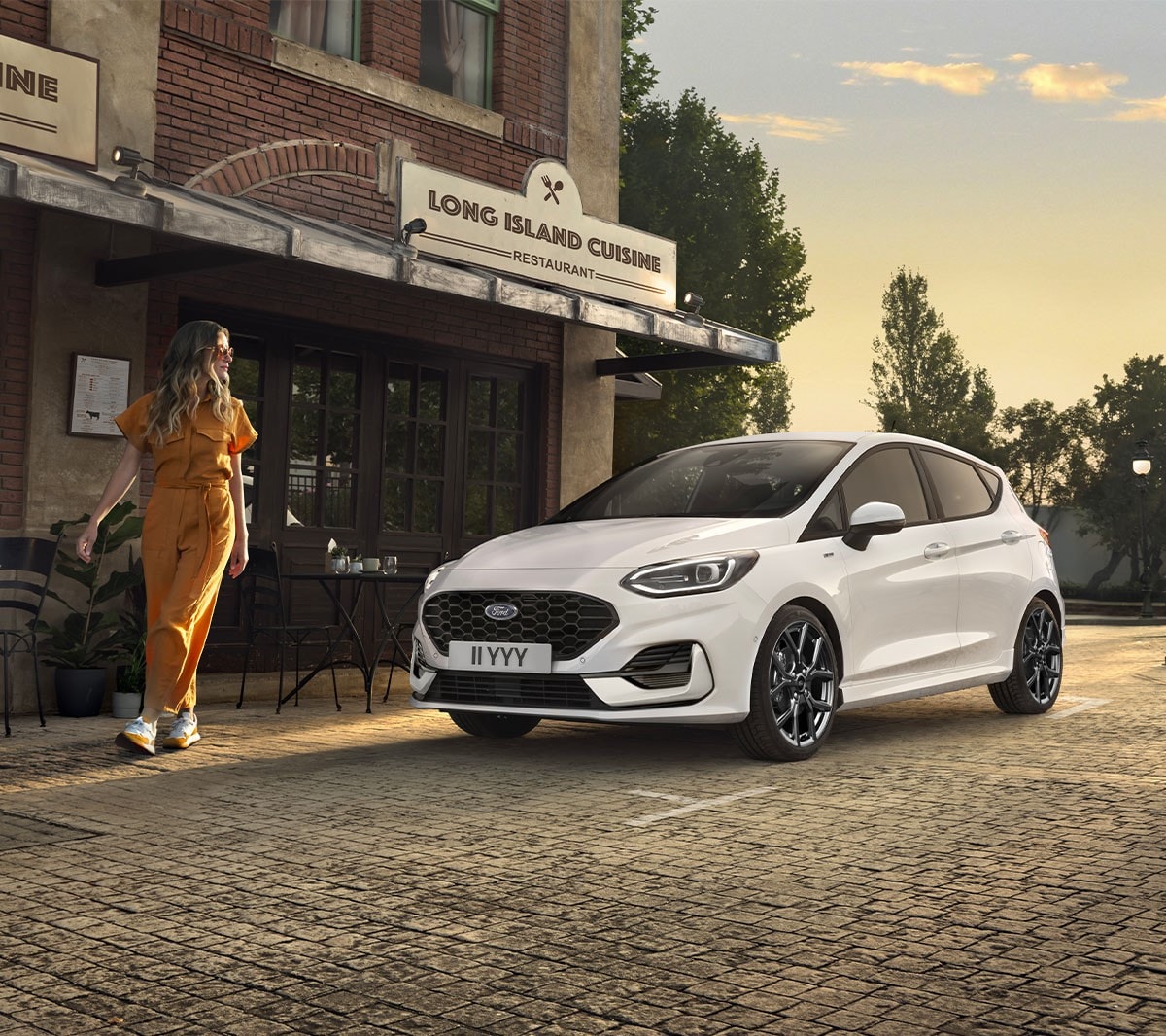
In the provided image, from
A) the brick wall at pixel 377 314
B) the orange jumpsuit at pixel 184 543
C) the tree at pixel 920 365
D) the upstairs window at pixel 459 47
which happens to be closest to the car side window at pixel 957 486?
the orange jumpsuit at pixel 184 543

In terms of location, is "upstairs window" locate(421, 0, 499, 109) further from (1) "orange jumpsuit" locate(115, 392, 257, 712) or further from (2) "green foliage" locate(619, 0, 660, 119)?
(2) "green foliage" locate(619, 0, 660, 119)

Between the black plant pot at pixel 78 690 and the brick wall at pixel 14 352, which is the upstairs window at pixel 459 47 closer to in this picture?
the brick wall at pixel 14 352

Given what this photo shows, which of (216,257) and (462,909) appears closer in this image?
(462,909)

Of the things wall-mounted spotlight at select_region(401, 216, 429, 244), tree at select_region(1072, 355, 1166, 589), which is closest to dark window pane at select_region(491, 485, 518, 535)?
wall-mounted spotlight at select_region(401, 216, 429, 244)

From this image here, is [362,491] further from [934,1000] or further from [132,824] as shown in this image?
[934,1000]

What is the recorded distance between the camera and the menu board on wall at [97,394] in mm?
9695

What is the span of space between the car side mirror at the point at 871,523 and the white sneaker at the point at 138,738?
3748 millimetres

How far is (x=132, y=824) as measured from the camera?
5.75 meters

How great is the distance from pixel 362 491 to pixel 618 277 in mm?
3138

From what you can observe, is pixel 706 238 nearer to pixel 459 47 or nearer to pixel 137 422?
pixel 459 47

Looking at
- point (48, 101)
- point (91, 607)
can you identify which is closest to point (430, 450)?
point (91, 607)

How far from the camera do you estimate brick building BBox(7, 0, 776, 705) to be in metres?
9.47

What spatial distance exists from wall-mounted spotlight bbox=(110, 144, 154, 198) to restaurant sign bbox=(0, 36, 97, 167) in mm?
207

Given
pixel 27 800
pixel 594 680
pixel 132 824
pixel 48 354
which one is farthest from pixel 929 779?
pixel 48 354
